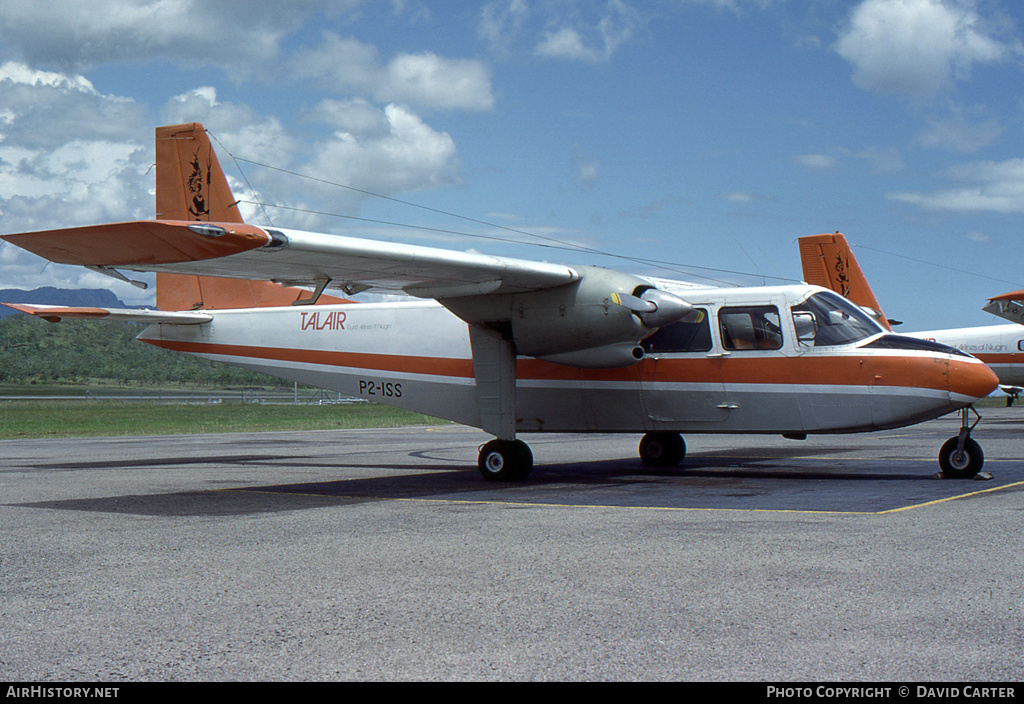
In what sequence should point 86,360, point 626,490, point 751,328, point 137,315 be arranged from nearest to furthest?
point 626,490, point 751,328, point 137,315, point 86,360

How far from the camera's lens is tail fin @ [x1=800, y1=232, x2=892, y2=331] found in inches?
1220

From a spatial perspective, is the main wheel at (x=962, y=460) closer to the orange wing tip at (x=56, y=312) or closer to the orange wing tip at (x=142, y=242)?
the orange wing tip at (x=142, y=242)

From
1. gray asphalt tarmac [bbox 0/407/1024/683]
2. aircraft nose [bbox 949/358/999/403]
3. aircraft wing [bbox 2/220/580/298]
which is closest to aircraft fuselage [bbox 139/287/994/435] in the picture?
aircraft nose [bbox 949/358/999/403]

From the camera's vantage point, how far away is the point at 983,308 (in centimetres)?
2981

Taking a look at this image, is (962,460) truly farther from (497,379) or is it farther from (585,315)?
(497,379)

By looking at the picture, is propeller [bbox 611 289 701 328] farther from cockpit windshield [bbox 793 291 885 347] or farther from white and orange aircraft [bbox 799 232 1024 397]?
white and orange aircraft [bbox 799 232 1024 397]

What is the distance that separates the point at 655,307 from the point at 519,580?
748 centimetres

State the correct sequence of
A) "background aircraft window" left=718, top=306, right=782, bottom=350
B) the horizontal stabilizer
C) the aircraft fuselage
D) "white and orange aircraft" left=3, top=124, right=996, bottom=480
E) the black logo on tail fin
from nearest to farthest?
1. "white and orange aircraft" left=3, top=124, right=996, bottom=480
2. the aircraft fuselage
3. "background aircraft window" left=718, top=306, right=782, bottom=350
4. the horizontal stabilizer
5. the black logo on tail fin

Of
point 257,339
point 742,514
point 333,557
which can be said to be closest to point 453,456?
point 257,339

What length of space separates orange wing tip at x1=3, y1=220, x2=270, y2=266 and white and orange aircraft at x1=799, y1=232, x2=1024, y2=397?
22.4 m

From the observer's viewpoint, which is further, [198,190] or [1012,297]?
[1012,297]

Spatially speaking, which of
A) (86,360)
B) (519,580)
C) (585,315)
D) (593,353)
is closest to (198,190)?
(585,315)

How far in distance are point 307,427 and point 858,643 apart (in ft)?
115

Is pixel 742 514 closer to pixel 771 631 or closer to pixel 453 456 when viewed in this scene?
pixel 771 631
